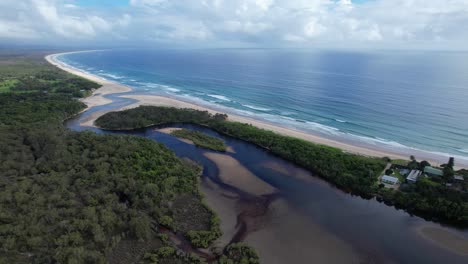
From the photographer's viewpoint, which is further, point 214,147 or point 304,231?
point 214,147

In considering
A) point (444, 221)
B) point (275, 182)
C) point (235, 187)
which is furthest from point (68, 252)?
point (444, 221)

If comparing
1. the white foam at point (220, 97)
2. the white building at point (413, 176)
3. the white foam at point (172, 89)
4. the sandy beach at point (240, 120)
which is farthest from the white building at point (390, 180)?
the white foam at point (172, 89)

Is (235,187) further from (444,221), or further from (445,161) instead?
(445,161)

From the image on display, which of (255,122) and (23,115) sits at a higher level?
(255,122)

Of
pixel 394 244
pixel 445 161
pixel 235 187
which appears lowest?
pixel 235 187

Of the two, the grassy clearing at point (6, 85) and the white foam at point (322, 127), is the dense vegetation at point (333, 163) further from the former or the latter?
the grassy clearing at point (6, 85)

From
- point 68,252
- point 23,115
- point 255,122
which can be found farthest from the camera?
point 255,122

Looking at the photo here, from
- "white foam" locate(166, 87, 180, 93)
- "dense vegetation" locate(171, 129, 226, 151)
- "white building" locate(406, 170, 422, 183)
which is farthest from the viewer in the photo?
"white foam" locate(166, 87, 180, 93)

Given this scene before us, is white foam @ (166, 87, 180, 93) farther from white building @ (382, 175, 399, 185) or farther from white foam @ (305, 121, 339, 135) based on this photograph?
white building @ (382, 175, 399, 185)

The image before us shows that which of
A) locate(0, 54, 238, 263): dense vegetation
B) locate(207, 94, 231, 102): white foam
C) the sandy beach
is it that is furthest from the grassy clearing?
locate(207, 94, 231, 102): white foam
